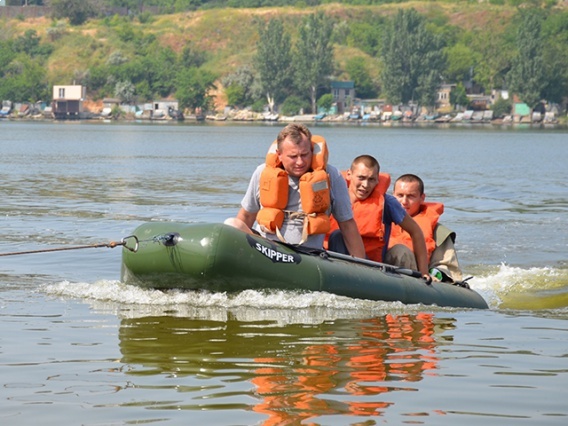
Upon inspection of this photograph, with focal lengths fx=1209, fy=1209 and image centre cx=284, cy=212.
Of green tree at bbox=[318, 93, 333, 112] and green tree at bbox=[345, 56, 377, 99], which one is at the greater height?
green tree at bbox=[345, 56, 377, 99]

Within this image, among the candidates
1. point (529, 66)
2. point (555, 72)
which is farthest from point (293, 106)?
point (555, 72)

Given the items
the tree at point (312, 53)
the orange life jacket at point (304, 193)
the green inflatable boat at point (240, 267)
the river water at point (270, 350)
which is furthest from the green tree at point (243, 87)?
the orange life jacket at point (304, 193)

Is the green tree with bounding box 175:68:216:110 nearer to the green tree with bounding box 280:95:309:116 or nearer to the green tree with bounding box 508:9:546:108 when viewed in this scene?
the green tree with bounding box 280:95:309:116

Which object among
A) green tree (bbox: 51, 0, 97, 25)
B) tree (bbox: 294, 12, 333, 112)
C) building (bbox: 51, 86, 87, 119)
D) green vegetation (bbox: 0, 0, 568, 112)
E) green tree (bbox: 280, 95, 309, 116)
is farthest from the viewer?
green tree (bbox: 51, 0, 97, 25)

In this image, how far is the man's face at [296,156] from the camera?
8.62 meters

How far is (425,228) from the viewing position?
10.0 meters

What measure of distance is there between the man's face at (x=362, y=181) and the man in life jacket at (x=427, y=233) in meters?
0.60

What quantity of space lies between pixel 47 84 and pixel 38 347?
142810 millimetres

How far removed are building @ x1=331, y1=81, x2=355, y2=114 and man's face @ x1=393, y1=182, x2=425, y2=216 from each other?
418ft

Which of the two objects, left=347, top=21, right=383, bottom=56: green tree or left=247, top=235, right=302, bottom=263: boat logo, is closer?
left=247, top=235, right=302, bottom=263: boat logo

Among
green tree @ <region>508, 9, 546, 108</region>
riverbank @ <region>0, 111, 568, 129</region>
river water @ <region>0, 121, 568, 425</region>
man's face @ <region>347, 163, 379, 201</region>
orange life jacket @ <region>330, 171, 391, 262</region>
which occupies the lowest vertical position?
riverbank @ <region>0, 111, 568, 129</region>

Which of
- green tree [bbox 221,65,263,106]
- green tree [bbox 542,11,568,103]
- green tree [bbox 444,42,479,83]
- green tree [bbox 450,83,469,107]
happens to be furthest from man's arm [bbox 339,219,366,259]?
green tree [bbox 444,42,479,83]

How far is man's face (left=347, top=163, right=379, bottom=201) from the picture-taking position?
9117 millimetres

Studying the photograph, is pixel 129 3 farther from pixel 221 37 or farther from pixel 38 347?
pixel 38 347
